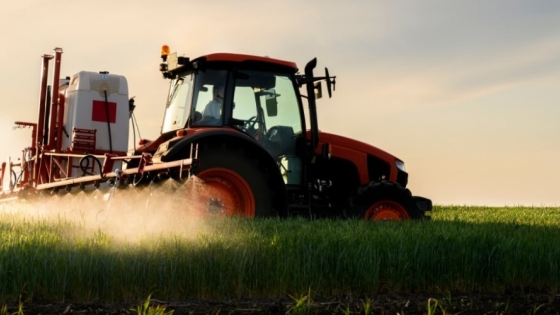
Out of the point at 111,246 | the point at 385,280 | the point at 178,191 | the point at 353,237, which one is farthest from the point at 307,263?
the point at 178,191

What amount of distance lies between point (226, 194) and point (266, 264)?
3459 millimetres

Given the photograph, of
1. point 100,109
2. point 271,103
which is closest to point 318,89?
point 271,103

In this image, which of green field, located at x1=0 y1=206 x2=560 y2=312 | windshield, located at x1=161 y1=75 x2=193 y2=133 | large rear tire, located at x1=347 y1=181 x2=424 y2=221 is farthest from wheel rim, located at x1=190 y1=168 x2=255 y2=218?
large rear tire, located at x1=347 y1=181 x2=424 y2=221

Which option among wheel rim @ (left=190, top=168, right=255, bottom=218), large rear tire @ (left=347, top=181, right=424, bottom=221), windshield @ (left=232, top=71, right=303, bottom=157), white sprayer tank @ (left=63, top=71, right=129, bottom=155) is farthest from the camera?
white sprayer tank @ (left=63, top=71, right=129, bottom=155)

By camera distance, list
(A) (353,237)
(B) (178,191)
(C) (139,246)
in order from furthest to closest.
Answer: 1. (B) (178,191)
2. (A) (353,237)
3. (C) (139,246)

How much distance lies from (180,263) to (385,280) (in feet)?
5.24

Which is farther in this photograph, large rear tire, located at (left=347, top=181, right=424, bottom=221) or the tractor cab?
large rear tire, located at (left=347, top=181, right=424, bottom=221)

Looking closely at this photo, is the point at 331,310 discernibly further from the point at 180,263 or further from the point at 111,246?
the point at 111,246

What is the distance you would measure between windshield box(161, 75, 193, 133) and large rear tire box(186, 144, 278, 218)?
1.01m

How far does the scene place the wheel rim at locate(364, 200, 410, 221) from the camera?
34.8 feet

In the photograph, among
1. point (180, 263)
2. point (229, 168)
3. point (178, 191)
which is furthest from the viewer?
point (229, 168)

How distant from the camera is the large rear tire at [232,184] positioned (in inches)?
353

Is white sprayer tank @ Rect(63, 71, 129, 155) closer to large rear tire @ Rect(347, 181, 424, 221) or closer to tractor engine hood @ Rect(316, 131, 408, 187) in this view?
tractor engine hood @ Rect(316, 131, 408, 187)

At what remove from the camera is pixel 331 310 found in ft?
15.5
